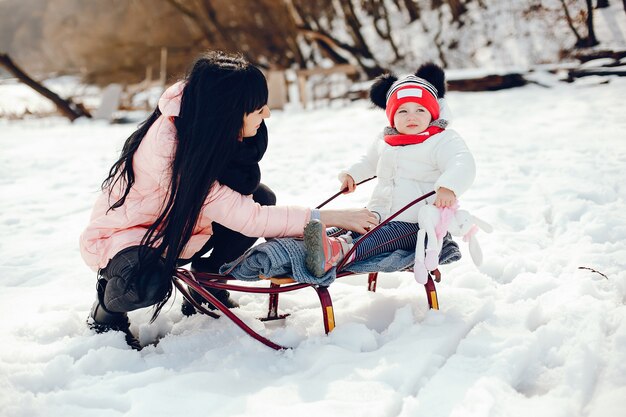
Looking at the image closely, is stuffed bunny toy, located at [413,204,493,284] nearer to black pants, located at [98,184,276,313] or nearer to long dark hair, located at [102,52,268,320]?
long dark hair, located at [102,52,268,320]

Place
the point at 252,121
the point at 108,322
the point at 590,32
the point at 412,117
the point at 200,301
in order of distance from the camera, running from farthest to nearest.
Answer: the point at 590,32
the point at 200,301
the point at 412,117
the point at 108,322
the point at 252,121

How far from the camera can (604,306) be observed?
1765 millimetres

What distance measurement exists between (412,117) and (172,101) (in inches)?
34.1

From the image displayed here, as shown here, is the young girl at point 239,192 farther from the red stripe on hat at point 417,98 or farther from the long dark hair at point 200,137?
the red stripe on hat at point 417,98

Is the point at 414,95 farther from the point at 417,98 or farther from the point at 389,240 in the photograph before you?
the point at 389,240

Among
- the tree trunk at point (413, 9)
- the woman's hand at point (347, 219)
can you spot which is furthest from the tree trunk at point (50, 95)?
the woman's hand at point (347, 219)

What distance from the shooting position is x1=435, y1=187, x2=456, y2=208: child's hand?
171cm

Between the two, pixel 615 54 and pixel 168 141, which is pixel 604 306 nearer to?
pixel 168 141

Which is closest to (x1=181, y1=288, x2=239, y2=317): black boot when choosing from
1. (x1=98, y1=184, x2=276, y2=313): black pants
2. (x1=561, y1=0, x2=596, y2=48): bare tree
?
(x1=98, y1=184, x2=276, y2=313): black pants

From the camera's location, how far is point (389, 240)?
1.84m

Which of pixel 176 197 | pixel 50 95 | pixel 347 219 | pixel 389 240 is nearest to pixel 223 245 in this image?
pixel 176 197

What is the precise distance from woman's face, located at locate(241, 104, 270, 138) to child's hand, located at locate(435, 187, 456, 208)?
2.10 ft

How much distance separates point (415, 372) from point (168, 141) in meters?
1.04

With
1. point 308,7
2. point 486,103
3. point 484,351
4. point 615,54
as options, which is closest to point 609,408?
point 484,351
